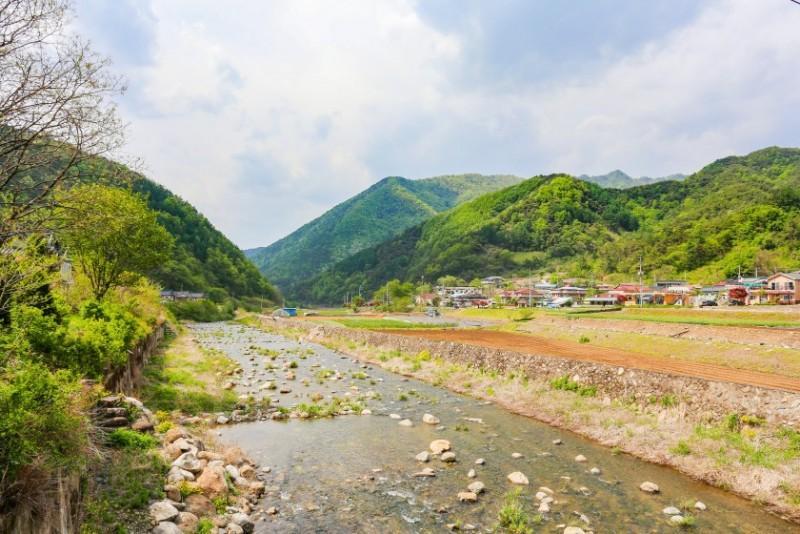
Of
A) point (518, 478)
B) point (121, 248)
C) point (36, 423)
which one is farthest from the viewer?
point (121, 248)

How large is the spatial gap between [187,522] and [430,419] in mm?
12555

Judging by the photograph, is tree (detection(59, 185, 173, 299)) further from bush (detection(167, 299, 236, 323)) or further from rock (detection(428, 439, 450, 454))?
bush (detection(167, 299, 236, 323))

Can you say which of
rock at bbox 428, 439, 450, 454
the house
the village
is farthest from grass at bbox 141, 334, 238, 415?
the house

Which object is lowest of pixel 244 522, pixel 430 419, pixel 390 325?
pixel 390 325

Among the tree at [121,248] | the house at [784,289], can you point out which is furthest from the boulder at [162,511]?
the house at [784,289]

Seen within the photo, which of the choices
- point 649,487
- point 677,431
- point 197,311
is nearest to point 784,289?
point 677,431

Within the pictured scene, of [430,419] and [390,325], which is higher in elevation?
[430,419]

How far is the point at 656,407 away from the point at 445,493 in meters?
10.3

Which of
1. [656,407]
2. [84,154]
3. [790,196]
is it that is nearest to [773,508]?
[656,407]

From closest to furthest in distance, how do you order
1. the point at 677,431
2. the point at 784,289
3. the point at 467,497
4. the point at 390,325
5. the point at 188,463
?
the point at 188,463
the point at 467,497
the point at 677,431
the point at 390,325
the point at 784,289

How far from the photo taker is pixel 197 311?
339ft

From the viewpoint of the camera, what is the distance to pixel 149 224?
123ft

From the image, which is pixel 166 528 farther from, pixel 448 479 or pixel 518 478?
pixel 518 478

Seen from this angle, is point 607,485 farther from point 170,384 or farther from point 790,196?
point 790,196
